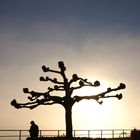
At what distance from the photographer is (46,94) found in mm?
28531

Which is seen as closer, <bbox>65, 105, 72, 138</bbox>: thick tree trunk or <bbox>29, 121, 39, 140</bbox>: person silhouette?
<bbox>65, 105, 72, 138</bbox>: thick tree trunk

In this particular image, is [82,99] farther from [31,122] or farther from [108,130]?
[108,130]

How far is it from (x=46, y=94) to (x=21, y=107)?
67.1 inches

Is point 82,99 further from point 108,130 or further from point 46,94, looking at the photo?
point 108,130

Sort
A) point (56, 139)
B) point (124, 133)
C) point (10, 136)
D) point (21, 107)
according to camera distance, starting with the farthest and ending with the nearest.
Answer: point (124, 133) < point (10, 136) < point (56, 139) < point (21, 107)

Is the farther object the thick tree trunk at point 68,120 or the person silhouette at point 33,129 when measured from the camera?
the person silhouette at point 33,129

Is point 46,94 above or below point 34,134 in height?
above

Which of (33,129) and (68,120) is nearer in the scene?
(68,120)

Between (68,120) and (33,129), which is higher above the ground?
(68,120)

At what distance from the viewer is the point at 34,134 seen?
31.8 meters

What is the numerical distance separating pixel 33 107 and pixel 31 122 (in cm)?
351

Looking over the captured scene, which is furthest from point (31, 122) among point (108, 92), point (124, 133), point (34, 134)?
point (124, 133)

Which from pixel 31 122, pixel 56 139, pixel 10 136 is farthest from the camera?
pixel 10 136

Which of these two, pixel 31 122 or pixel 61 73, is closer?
pixel 61 73
